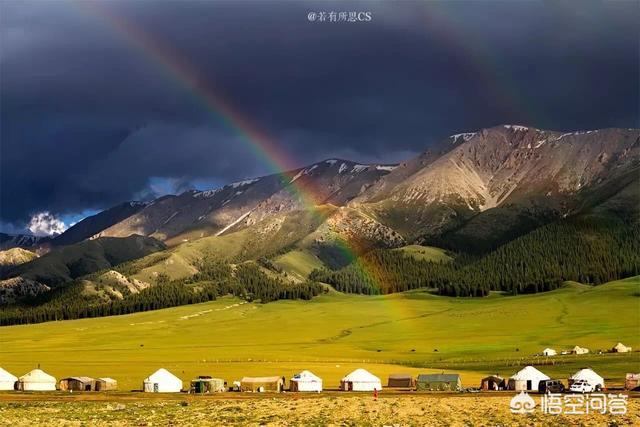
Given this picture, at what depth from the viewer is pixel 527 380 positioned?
378 ft

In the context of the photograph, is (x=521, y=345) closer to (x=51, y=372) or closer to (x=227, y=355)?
(x=227, y=355)

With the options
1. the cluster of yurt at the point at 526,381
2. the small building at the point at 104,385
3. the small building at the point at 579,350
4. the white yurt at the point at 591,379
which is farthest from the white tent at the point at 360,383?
the small building at the point at 579,350

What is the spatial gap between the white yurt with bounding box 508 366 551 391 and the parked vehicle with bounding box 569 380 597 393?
30.1ft

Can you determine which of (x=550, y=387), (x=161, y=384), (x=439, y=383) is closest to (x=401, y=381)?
(x=439, y=383)

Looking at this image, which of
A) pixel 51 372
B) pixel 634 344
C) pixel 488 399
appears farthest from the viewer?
pixel 634 344

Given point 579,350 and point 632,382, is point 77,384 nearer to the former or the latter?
point 632,382

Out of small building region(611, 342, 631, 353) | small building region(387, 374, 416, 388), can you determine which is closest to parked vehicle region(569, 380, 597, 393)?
small building region(387, 374, 416, 388)

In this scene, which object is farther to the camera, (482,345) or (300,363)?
(482,345)

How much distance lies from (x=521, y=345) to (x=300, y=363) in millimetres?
63680

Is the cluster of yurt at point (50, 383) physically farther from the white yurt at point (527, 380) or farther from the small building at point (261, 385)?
the white yurt at point (527, 380)

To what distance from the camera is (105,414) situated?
76.6 m

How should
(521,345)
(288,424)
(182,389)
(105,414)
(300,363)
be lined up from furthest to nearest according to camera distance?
(521,345)
(300,363)
(182,389)
(105,414)
(288,424)

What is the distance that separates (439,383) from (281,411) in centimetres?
3971

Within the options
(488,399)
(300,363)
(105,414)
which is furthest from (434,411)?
(300,363)
